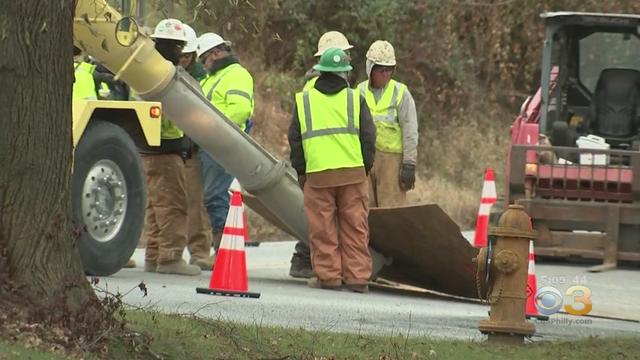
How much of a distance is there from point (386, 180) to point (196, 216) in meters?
1.69

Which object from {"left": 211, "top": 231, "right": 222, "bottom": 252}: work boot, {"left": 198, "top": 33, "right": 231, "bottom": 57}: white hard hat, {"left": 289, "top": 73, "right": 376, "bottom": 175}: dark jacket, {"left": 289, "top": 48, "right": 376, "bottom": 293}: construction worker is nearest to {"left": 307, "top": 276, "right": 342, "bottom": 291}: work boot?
{"left": 289, "top": 48, "right": 376, "bottom": 293}: construction worker

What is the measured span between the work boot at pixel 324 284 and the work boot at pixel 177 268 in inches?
42.4

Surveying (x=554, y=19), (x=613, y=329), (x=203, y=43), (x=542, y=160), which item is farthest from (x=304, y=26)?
(x=613, y=329)

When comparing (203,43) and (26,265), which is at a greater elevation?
(203,43)

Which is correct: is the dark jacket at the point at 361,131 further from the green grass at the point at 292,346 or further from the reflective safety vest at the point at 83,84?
the green grass at the point at 292,346

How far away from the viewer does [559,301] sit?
1101cm

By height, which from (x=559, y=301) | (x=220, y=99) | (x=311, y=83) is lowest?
(x=559, y=301)

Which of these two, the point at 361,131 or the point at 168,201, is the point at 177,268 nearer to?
the point at 168,201

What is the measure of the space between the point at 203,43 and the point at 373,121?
1874 mm

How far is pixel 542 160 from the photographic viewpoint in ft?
55.5

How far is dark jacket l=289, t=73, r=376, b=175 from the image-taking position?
40.6 feet

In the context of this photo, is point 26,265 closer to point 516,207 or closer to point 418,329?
point 516,207

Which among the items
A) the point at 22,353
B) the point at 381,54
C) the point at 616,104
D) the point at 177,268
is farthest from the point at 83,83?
the point at 616,104

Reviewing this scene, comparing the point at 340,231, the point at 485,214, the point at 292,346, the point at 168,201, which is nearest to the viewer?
the point at 292,346
